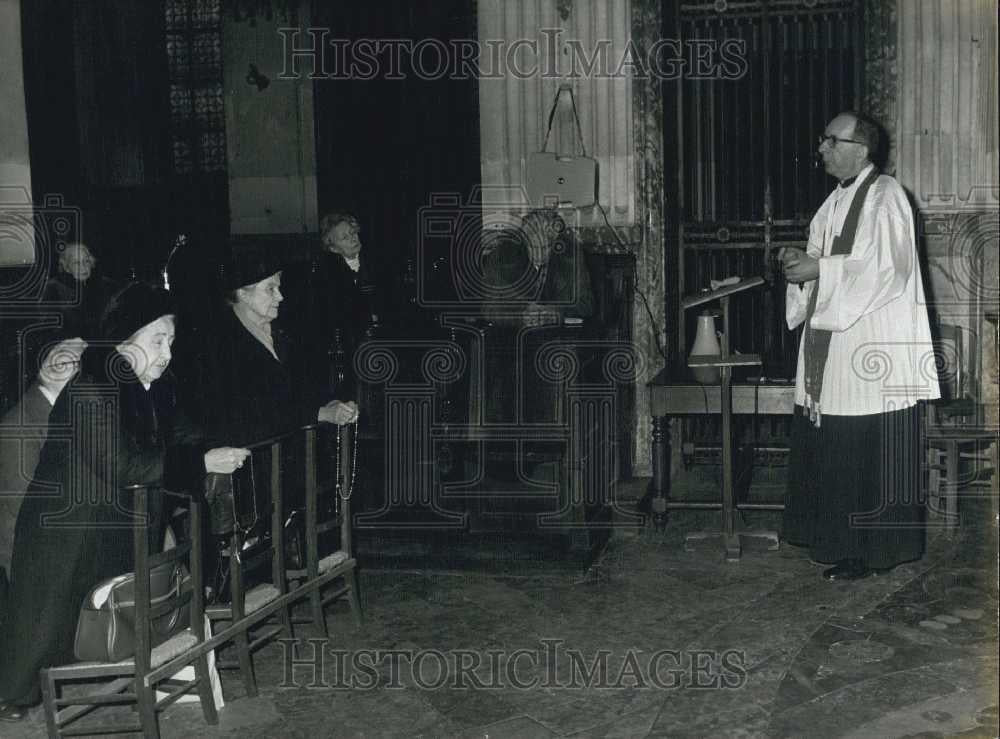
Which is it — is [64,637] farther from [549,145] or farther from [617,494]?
[549,145]

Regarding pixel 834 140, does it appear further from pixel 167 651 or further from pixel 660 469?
pixel 167 651

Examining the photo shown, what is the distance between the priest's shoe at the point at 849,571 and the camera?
5742 millimetres

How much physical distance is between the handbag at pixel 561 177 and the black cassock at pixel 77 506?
3.73 meters

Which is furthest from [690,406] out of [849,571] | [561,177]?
[561,177]

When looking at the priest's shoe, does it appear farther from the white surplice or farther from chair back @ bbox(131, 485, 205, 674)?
chair back @ bbox(131, 485, 205, 674)

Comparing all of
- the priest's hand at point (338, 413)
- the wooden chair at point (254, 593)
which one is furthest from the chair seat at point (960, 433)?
the wooden chair at point (254, 593)

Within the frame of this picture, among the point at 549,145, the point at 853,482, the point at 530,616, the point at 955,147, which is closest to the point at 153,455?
the point at 530,616

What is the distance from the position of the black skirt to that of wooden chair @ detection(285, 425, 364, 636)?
2.30 m

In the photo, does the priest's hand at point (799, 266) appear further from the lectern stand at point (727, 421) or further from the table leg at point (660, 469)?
the table leg at point (660, 469)

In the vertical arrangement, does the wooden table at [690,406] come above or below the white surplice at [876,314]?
below

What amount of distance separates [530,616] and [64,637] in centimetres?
200

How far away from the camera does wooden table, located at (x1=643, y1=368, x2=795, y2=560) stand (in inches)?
254

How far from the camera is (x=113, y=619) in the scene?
385 centimetres

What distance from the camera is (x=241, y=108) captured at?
Result: 363 inches
